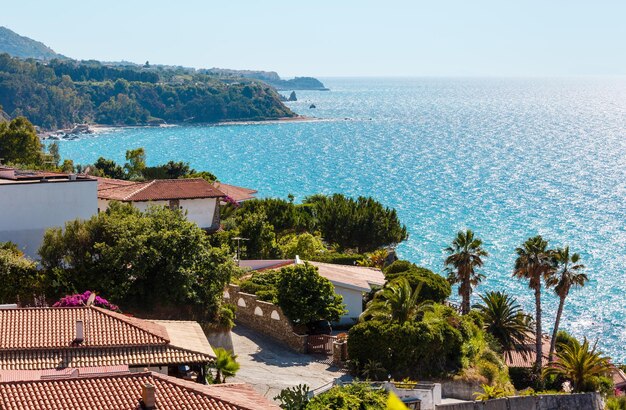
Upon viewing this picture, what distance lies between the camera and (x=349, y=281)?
3959 cm

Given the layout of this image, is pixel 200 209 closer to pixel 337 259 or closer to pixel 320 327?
pixel 337 259

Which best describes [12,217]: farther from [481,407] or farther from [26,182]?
[481,407]

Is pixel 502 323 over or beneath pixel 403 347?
beneath

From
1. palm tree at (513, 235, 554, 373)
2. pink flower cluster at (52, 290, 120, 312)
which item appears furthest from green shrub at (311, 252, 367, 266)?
pink flower cluster at (52, 290, 120, 312)

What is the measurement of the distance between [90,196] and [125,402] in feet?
82.1

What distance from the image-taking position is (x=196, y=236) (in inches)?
1383

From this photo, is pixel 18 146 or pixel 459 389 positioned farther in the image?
pixel 18 146

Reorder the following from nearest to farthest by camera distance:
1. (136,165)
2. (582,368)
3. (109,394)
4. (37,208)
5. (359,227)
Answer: (109,394)
(582,368)
(37,208)
(359,227)
(136,165)

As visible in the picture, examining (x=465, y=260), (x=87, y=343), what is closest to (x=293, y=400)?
(x=87, y=343)

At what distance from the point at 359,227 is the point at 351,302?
A: 78.8 ft

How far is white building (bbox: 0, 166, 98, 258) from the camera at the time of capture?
129ft

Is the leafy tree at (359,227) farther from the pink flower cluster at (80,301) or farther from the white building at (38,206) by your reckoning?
the pink flower cluster at (80,301)

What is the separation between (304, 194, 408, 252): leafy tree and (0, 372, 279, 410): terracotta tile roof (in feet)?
143

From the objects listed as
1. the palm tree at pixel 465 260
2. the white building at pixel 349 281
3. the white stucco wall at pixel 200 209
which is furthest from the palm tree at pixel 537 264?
the white stucco wall at pixel 200 209
